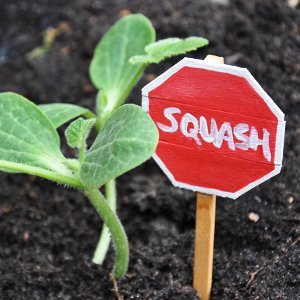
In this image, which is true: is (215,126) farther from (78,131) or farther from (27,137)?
(27,137)

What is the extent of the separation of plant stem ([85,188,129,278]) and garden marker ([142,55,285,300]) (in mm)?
145

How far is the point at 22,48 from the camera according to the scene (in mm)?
2611

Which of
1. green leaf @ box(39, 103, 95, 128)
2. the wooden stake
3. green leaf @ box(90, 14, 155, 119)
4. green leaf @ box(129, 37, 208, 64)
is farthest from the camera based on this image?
green leaf @ box(90, 14, 155, 119)

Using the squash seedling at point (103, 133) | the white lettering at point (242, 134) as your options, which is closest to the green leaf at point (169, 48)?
the squash seedling at point (103, 133)

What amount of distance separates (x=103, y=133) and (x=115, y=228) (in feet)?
0.73

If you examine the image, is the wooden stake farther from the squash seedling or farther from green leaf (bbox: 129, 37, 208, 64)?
green leaf (bbox: 129, 37, 208, 64)

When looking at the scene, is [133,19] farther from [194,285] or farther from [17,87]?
[194,285]

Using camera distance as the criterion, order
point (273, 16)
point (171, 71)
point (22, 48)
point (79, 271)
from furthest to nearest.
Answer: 1. point (22, 48)
2. point (273, 16)
3. point (79, 271)
4. point (171, 71)

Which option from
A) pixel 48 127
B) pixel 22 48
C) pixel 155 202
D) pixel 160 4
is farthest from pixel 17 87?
pixel 48 127

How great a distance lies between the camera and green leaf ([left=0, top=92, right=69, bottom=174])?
1493 millimetres

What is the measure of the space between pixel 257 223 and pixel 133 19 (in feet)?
2.16

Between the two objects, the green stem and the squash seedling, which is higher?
the squash seedling

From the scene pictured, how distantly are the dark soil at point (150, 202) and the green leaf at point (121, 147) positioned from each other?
36 centimetres

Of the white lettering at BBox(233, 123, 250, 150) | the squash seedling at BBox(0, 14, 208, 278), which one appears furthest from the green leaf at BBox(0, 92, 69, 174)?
the white lettering at BBox(233, 123, 250, 150)
